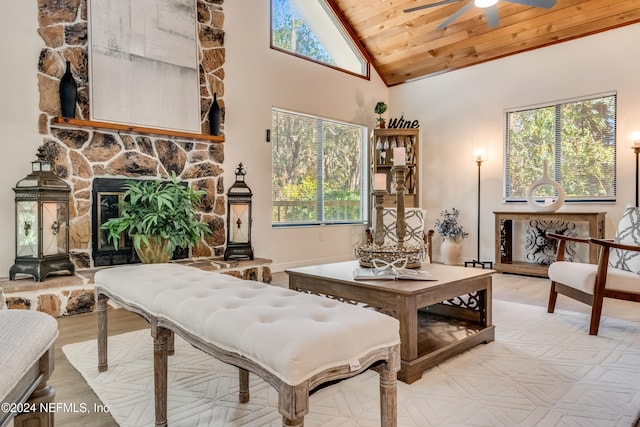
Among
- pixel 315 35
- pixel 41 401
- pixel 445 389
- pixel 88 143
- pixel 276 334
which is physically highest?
pixel 315 35

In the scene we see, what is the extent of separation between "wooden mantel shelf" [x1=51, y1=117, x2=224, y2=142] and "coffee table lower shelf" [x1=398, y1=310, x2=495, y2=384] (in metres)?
3.00

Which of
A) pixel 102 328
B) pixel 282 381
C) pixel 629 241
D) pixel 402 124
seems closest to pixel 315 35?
pixel 402 124

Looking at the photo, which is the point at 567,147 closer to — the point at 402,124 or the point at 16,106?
the point at 402,124

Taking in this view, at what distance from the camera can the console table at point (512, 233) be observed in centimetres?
431

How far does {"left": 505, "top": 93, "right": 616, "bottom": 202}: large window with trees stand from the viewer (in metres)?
4.65

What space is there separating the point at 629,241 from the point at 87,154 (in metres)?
4.72

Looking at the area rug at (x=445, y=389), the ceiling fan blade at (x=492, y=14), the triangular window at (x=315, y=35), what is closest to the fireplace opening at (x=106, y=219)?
the area rug at (x=445, y=389)

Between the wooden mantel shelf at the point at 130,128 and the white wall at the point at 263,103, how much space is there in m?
0.36

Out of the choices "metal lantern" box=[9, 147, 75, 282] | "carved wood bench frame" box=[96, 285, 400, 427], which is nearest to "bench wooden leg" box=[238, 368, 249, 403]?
"carved wood bench frame" box=[96, 285, 400, 427]

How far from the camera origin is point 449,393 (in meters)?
1.87

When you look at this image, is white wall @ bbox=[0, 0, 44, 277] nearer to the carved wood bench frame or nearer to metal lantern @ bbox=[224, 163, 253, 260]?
metal lantern @ bbox=[224, 163, 253, 260]

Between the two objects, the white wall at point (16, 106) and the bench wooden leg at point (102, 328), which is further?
the white wall at point (16, 106)

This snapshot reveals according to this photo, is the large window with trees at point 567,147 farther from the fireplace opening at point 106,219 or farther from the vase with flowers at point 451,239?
the fireplace opening at point 106,219

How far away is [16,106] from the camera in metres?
3.43
